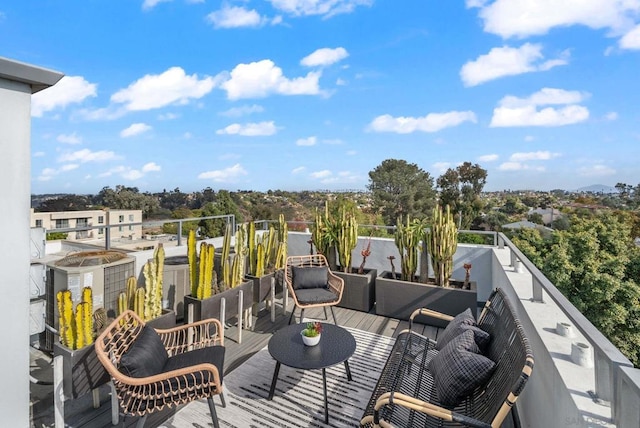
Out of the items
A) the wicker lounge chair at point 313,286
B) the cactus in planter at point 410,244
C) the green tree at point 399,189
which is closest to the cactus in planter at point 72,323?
the wicker lounge chair at point 313,286

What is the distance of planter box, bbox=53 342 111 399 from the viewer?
2.17 meters

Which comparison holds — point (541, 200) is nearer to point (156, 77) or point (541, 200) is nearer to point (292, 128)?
point (292, 128)

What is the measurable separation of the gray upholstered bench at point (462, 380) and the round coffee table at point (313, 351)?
44cm

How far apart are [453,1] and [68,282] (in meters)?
12.6

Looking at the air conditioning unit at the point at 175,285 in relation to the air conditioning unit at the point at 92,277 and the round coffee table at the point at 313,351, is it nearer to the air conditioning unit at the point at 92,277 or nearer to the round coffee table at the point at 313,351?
the air conditioning unit at the point at 92,277

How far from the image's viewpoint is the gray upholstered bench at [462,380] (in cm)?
157

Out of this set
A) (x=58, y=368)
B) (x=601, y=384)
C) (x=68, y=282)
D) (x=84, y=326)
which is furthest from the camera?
(x=68, y=282)

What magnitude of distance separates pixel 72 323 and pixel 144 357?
0.73 m

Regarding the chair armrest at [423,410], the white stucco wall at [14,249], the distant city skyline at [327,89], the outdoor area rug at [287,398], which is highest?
the distant city skyline at [327,89]

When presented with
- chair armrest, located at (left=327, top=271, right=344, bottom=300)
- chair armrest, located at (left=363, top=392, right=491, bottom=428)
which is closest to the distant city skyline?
chair armrest, located at (left=363, top=392, right=491, bottom=428)

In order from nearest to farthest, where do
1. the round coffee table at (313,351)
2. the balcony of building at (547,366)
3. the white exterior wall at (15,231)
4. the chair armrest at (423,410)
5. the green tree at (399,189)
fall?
the white exterior wall at (15,231) → the balcony of building at (547,366) → the chair armrest at (423,410) → the round coffee table at (313,351) → the green tree at (399,189)

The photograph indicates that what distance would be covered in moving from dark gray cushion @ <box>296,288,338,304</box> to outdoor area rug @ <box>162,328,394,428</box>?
730mm

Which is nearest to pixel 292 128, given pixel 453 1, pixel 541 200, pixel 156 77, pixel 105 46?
pixel 156 77

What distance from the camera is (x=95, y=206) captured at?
1045 inches
